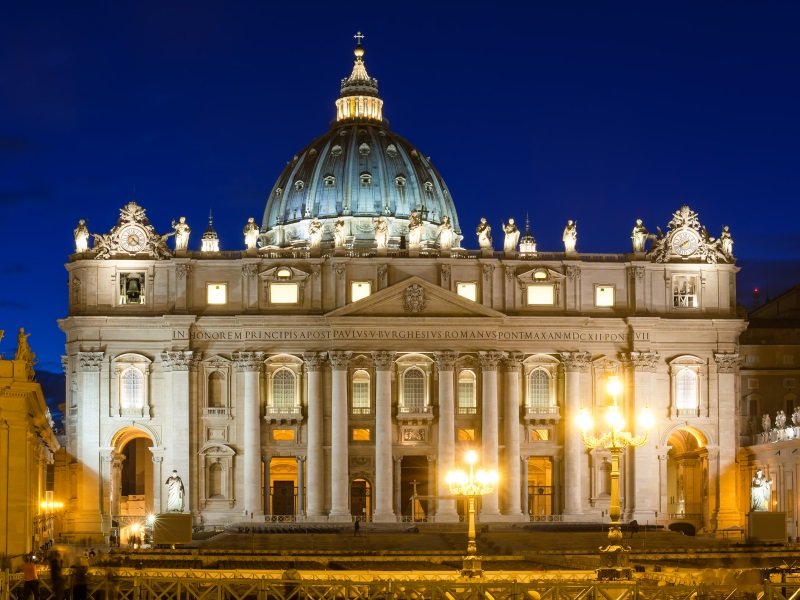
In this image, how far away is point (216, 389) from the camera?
330ft

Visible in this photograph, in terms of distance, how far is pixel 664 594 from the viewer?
3884 centimetres

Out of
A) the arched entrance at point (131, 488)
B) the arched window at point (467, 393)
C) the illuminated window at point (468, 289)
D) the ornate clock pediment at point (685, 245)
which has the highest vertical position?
the ornate clock pediment at point (685, 245)

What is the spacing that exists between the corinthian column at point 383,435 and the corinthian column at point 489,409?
560 cm

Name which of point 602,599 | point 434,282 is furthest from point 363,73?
point 602,599

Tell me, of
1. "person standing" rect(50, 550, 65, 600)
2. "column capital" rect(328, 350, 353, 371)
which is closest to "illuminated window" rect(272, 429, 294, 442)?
"column capital" rect(328, 350, 353, 371)

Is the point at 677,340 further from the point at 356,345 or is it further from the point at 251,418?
the point at 251,418

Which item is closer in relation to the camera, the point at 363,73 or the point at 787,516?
the point at 787,516

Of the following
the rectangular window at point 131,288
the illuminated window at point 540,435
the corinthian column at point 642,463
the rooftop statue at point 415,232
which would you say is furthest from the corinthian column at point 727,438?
the rectangular window at point 131,288

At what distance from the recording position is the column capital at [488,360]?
3935 inches

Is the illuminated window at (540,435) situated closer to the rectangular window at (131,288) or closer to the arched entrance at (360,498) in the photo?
the arched entrance at (360,498)

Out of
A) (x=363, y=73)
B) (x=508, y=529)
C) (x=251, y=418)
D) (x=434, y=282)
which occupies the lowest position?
(x=508, y=529)

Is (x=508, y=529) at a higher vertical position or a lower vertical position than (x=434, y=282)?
lower

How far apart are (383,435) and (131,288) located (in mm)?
17900

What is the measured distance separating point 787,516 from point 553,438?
50.6 ft
